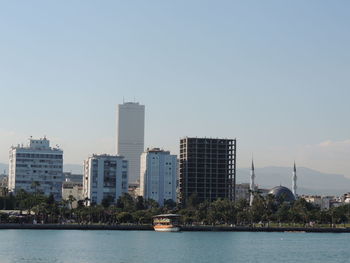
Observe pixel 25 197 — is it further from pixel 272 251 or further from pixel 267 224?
pixel 272 251

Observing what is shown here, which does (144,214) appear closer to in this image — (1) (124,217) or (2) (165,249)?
(1) (124,217)

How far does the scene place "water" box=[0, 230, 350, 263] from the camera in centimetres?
9706

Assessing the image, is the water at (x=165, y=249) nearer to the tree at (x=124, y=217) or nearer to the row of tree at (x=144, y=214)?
the tree at (x=124, y=217)

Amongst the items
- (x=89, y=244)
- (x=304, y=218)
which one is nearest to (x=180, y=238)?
(x=89, y=244)

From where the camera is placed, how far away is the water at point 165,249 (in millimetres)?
97062

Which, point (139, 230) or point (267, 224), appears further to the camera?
point (267, 224)

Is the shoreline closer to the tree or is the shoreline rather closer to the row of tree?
the tree

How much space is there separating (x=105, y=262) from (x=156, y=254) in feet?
46.1

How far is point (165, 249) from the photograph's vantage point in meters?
114

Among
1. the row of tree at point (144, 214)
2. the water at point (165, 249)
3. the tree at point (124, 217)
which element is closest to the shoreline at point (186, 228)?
the tree at point (124, 217)

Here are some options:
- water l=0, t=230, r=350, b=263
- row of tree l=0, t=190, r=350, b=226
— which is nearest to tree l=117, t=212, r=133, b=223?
row of tree l=0, t=190, r=350, b=226

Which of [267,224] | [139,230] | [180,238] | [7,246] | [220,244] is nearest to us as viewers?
[7,246]

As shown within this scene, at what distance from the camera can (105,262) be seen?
299 feet

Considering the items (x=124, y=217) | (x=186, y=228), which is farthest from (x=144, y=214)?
(x=186, y=228)
